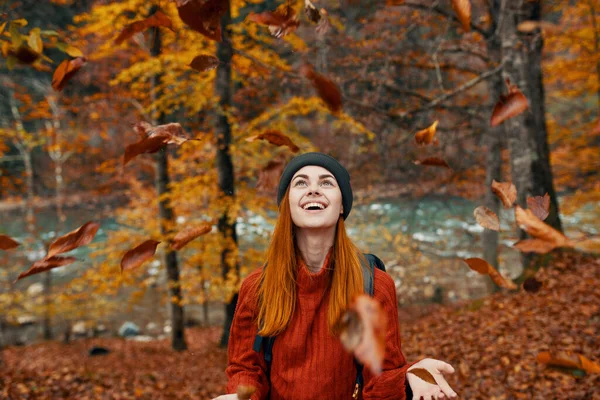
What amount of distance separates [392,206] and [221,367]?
1107cm

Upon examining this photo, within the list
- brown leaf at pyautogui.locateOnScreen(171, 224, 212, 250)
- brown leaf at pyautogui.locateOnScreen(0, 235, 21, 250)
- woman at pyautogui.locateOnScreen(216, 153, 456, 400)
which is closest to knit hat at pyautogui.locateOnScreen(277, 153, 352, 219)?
woman at pyautogui.locateOnScreen(216, 153, 456, 400)

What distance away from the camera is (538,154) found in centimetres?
645

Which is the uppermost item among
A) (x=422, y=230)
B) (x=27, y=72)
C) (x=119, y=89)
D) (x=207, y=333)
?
(x=27, y=72)

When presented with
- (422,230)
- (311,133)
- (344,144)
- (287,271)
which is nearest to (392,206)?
(422,230)

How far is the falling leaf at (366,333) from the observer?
28.0 inches

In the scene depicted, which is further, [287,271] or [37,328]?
[37,328]

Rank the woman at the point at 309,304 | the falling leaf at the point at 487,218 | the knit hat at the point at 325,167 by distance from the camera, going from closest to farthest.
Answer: the falling leaf at the point at 487,218
the woman at the point at 309,304
the knit hat at the point at 325,167

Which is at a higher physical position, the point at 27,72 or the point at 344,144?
the point at 27,72

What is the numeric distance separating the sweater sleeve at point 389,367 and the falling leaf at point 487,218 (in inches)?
20.9

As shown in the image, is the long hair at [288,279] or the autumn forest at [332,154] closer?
the autumn forest at [332,154]

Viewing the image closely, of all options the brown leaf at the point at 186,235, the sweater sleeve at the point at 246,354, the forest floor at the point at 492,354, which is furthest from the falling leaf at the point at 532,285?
the forest floor at the point at 492,354

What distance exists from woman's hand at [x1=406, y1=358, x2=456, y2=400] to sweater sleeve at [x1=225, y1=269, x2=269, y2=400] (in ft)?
2.10

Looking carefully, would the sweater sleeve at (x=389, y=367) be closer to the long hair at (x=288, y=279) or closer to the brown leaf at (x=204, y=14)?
the long hair at (x=288, y=279)

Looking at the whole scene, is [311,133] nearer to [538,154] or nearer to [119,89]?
[119,89]
